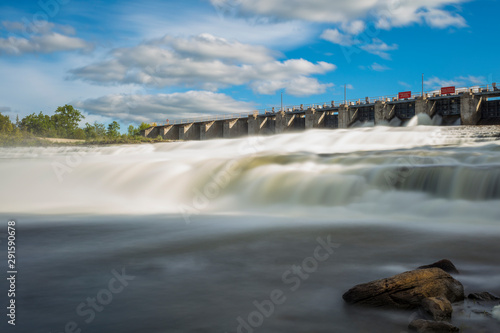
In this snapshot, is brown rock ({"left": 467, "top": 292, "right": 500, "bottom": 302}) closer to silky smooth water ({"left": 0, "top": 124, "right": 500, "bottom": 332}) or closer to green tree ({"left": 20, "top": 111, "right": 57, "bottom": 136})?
silky smooth water ({"left": 0, "top": 124, "right": 500, "bottom": 332})

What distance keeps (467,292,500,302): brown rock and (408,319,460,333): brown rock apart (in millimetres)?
893

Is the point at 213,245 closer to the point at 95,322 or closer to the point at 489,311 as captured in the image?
the point at 95,322

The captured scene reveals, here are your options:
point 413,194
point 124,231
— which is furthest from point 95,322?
point 413,194

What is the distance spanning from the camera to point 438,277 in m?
4.59

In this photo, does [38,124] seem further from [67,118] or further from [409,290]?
[409,290]

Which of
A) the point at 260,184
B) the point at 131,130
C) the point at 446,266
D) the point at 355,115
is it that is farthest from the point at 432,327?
the point at 131,130

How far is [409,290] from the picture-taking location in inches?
175

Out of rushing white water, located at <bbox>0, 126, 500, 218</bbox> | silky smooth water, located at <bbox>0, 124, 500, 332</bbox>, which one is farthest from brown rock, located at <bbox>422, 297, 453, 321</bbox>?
rushing white water, located at <bbox>0, 126, 500, 218</bbox>

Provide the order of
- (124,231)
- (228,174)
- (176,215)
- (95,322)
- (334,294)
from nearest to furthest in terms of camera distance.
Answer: (95,322)
(334,294)
(124,231)
(176,215)
(228,174)

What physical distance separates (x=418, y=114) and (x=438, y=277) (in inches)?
1896

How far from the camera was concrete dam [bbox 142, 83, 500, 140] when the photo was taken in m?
45.3

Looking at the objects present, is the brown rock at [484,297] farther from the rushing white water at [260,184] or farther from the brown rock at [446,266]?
the rushing white water at [260,184]

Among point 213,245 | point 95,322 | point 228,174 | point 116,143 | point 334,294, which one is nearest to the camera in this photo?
point 95,322

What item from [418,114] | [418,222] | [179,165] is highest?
[418,114]
